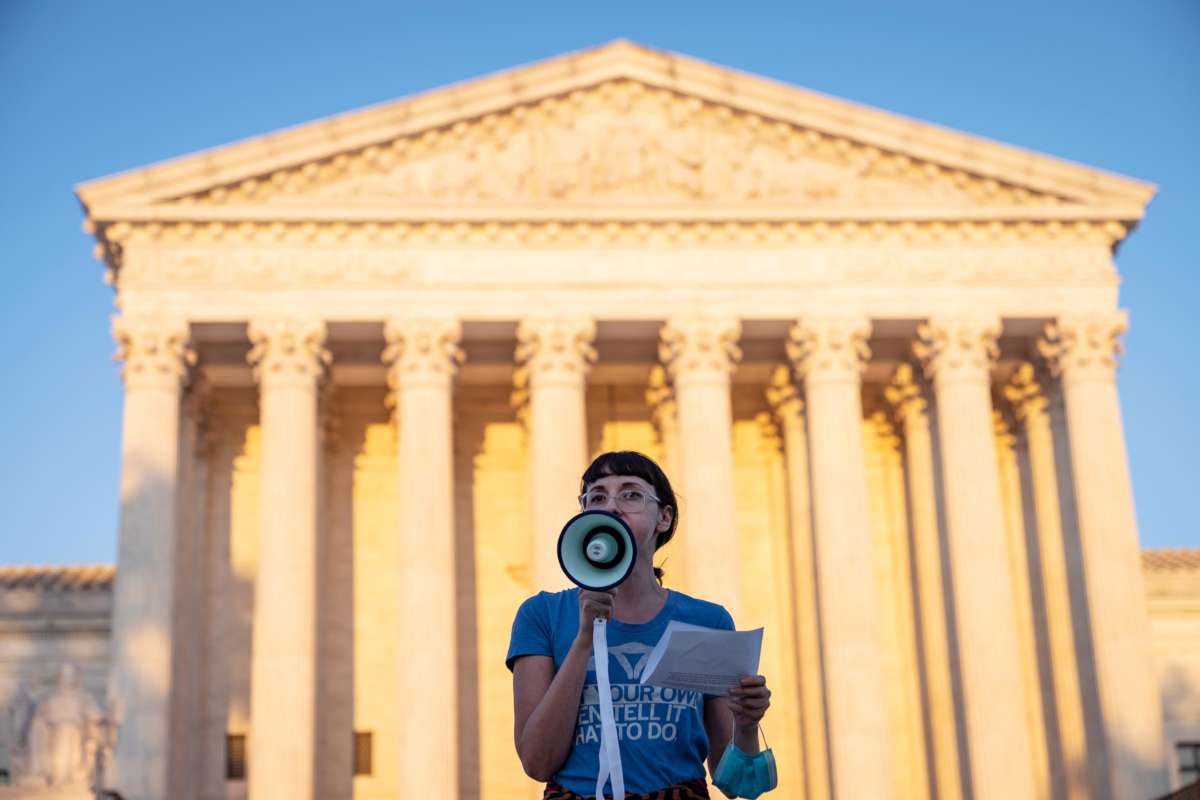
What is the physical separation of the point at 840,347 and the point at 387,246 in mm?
11455

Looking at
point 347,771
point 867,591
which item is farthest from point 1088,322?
point 347,771

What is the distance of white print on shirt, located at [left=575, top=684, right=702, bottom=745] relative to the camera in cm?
629

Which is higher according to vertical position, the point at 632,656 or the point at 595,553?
the point at 595,553

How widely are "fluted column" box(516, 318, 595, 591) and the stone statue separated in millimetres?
11173

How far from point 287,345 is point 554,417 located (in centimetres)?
668

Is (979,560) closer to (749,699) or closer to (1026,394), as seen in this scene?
(1026,394)

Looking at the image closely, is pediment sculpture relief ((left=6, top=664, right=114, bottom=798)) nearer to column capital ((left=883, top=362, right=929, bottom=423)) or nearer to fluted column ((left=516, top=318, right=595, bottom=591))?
fluted column ((left=516, top=318, right=595, bottom=591))

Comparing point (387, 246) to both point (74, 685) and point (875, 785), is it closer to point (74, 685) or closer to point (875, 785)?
point (74, 685)

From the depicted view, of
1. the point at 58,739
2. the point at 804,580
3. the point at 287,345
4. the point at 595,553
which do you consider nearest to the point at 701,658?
the point at 595,553

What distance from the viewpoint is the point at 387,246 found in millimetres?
37438

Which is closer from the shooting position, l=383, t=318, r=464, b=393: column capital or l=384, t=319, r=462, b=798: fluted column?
l=384, t=319, r=462, b=798: fluted column

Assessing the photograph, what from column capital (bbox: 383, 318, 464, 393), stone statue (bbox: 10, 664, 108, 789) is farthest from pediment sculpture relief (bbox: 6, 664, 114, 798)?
column capital (bbox: 383, 318, 464, 393)

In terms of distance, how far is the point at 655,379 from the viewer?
40969mm

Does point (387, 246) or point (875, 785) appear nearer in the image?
point (875, 785)
